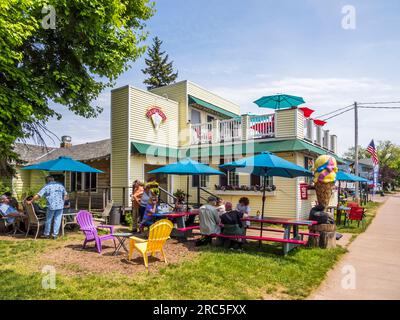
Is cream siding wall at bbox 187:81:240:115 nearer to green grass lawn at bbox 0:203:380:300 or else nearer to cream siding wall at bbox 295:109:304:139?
cream siding wall at bbox 295:109:304:139

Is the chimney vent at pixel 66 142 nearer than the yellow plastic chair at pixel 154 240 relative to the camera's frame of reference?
No

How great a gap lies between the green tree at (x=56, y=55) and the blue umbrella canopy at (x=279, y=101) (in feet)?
20.6

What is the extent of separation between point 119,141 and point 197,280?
33.6 feet

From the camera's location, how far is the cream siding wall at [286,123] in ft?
43.0

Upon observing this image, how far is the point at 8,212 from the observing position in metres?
9.80

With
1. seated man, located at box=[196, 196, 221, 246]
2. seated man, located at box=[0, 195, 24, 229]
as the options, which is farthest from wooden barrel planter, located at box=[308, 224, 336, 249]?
seated man, located at box=[0, 195, 24, 229]

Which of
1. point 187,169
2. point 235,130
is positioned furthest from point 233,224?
point 235,130

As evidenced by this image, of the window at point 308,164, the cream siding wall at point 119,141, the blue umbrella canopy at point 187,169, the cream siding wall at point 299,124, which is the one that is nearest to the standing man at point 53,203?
the blue umbrella canopy at point 187,169

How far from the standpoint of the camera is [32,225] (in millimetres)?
9109

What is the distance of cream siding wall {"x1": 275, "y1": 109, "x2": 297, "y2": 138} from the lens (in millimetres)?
13117

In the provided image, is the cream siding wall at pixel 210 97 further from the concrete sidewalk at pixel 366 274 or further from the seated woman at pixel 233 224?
the concrete sidewalk at pixel 366 274

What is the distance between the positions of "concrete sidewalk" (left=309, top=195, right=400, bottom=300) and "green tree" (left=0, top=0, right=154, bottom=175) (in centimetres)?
944
